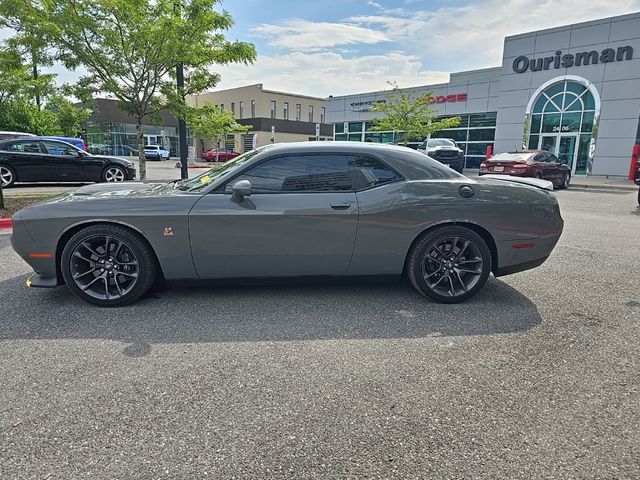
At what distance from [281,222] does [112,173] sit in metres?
10.7

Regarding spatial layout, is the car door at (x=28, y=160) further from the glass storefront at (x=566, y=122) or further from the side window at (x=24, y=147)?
the glass storefront at (x=566, y=122)

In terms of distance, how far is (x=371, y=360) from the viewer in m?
2.87

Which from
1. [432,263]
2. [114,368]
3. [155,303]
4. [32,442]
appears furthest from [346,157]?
[32,442]

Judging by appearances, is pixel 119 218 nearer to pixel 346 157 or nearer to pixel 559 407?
pixel 346 157

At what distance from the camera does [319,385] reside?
2561 millimetres

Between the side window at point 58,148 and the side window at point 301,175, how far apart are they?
10.5m

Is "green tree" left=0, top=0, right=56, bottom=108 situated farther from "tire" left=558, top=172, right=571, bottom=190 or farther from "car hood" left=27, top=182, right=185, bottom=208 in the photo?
"tire" left=558, top=172, right=571, bottom=190

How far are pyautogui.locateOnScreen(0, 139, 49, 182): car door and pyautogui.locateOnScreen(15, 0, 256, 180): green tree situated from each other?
3338 mm

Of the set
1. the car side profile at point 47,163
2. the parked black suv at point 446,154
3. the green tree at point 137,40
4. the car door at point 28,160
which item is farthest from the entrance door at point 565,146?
the car door at point 28,160

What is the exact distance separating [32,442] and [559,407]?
2805mm

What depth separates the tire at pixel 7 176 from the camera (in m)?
11.2

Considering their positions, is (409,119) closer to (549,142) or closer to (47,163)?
(549,142)

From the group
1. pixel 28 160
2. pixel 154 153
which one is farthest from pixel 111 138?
pixel 28 160

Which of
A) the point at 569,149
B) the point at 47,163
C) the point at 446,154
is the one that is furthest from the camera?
the point at 569,149
